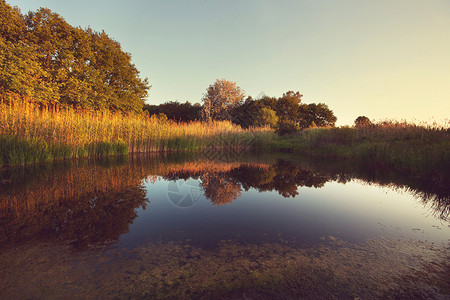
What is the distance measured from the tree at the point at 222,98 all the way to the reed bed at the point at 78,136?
1763 centimetres

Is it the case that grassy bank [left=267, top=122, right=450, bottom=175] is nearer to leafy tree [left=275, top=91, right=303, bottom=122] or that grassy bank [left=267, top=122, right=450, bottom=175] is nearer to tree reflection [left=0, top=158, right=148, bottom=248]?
tree reflection [left=0, top=158, right=148, bottom=248]

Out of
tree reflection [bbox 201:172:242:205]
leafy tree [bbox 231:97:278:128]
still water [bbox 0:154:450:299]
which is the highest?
leafy tree [bbox 231:97:278:128]

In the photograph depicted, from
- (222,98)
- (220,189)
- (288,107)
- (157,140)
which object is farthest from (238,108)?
(220,189)

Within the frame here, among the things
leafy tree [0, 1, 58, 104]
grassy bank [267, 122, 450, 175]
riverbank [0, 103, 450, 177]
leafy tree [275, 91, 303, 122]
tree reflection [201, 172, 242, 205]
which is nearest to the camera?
tree reflection [201, 172, 242, 205]

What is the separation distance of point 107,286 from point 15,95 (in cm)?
1625

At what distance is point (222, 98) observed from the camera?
3319cm

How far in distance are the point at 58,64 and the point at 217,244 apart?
2032 centimetres

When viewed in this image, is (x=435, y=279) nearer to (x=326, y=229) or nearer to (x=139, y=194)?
(x=326, y=229)

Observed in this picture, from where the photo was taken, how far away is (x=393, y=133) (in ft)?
31.8

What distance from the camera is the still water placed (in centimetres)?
133

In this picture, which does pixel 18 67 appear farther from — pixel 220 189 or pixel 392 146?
pixel 392 146

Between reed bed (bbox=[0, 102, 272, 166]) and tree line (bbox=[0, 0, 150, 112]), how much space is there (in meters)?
3.99

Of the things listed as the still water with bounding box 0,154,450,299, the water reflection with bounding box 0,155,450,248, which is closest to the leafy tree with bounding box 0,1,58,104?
the water reflection with bounding box 0,155,450,248

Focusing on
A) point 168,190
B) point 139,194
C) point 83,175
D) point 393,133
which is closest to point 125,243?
point 139,194
